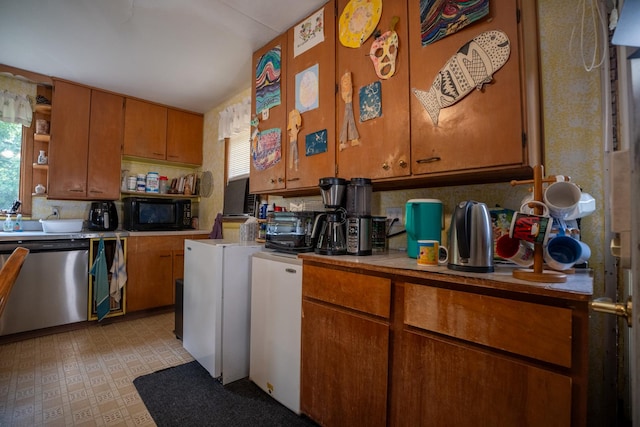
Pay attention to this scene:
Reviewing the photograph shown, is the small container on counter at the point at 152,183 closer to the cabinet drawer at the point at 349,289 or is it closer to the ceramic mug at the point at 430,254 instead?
the cabinet drawer at the point at 349,289

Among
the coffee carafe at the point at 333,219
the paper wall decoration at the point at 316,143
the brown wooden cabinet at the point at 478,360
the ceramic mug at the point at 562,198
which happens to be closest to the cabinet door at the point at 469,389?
the brown wooden cabinet at the point at 478,360

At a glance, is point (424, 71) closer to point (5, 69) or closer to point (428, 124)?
point (428, 124)

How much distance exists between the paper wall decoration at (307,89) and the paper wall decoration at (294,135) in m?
0.05

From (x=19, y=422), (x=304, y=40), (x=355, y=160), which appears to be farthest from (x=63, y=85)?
(x=355, y=160)

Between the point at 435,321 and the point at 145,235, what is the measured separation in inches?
124

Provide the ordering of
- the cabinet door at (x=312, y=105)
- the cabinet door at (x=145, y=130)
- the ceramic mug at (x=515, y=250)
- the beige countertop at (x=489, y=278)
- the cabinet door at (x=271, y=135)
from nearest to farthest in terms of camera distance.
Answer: the beige countertop at (x=489, y=278), the ceramic mug at (x=515, y=250), the cabinet door at (x=312, y=105), the cabinet door at (x=271, y=135), the cabinet door at (x=145, y=130)

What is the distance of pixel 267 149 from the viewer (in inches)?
88.0

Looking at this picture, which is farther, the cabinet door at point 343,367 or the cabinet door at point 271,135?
the cabinet door at point 271,135

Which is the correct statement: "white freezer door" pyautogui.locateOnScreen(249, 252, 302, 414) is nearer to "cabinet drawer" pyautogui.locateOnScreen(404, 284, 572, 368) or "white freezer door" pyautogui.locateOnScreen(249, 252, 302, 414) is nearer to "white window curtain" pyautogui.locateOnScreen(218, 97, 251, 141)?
"cabinet drawer" pyautogui.locateOnScreen(404, 284, 572, 368)

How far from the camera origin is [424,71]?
1.35 metres

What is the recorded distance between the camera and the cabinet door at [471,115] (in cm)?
110

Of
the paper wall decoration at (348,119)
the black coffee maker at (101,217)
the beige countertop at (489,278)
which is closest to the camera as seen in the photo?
the beige countertop at (489,278)

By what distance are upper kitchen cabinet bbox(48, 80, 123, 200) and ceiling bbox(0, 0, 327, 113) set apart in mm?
188

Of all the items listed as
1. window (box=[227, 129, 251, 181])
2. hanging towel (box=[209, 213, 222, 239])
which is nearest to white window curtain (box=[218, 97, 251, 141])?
window (box=[227, 129, 251, 181])
